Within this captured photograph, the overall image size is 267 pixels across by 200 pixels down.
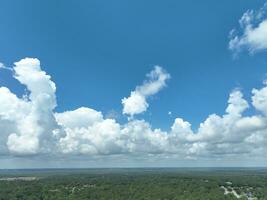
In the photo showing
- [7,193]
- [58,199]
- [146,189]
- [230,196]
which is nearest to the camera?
[58,199]

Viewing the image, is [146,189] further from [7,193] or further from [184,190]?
[7,193]

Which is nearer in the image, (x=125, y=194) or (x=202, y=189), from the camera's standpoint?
(x=125, y=194)

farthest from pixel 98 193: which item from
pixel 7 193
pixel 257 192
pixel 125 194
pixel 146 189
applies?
pixel 257 192

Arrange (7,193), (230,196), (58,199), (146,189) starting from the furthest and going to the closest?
(146,189)
(7,193)
(230,196)
(58,199)

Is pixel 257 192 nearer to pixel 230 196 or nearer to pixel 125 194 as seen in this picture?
pixel 230 196

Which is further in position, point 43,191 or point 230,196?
point 43,191

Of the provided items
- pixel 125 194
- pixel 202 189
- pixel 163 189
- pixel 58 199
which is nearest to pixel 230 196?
pixel 202 189

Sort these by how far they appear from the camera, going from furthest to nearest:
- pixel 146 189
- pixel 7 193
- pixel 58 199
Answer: pixel 146 189
pixel 7 193
pixel 58 199

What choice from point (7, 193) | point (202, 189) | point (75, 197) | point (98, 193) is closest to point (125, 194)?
point (98, 193)

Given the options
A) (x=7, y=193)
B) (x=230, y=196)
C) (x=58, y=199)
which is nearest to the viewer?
(x=58, y=199)
